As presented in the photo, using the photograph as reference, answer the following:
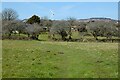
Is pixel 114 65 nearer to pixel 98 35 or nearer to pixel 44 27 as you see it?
pixel 98 35

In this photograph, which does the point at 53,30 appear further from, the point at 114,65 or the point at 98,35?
the point at 114,65

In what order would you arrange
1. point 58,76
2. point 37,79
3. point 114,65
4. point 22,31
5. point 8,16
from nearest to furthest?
point 37,79 → point 58,76 → point 114,65 → point 22,31 → point 8,16

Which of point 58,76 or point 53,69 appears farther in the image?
point 53,69

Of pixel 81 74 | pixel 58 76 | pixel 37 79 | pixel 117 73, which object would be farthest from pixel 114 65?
pixel 37 79

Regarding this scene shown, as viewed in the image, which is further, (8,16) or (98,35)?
(8,16)

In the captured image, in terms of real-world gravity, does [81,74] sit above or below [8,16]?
below

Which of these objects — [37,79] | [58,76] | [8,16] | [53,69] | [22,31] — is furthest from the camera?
[8,16]

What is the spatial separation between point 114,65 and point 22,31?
197 feet

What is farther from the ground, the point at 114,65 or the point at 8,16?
the point at 8,16

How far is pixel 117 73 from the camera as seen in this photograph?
13.7 m

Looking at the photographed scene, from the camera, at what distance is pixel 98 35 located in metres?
77.5

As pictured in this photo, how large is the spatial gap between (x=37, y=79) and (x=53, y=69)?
9.76 feet

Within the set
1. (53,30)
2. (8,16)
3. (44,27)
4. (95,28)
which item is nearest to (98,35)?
(95,28)

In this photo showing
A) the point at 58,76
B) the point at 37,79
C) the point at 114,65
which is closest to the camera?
the point at 37,79
